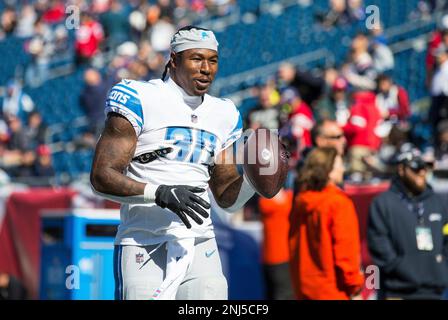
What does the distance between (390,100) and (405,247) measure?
4982mm

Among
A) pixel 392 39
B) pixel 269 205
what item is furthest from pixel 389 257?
pixel 392 39

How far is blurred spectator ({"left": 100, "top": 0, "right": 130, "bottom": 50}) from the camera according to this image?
17422mm

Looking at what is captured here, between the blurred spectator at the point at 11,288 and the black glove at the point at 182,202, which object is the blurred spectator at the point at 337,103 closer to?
the blurred spectator at the point at 11,288

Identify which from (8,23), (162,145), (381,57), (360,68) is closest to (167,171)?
(162,145)

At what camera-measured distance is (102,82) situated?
591 inches

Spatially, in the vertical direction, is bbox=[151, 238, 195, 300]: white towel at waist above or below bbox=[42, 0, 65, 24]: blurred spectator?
below

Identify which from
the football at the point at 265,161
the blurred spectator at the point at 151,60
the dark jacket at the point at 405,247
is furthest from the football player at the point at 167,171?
the blurred spectator at the point at 151,60

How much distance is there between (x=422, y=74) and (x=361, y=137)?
305 cm

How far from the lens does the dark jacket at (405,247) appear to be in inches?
262

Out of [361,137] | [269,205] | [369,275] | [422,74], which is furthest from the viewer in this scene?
[422,74]

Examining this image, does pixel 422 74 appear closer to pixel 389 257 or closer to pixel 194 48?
pixel 389 257

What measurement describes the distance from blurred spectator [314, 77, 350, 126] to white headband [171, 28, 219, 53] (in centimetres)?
624

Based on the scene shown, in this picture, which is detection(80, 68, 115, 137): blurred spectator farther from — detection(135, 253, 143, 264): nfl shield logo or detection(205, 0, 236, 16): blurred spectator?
detection(135, 253, 143, 264): nfl shield logo

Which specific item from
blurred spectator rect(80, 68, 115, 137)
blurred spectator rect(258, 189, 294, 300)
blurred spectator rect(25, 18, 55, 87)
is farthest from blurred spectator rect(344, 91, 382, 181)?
blurred spectator rect(25, 18, 55, 87)
